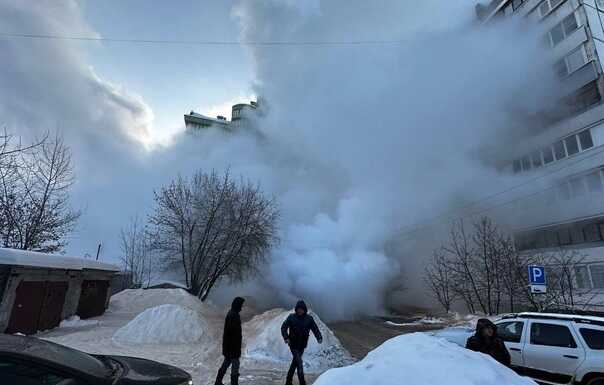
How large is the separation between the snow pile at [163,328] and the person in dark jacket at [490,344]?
886cm

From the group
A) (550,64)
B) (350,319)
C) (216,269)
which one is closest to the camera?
(350,319)

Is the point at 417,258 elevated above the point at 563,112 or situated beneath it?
situated beneath

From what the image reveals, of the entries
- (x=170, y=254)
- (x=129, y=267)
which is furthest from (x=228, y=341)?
(x=129, y=267)

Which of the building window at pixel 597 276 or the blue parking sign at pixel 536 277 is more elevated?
the building window at pixel 597 276

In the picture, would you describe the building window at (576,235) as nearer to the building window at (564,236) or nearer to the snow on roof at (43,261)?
the building window at (564,236)

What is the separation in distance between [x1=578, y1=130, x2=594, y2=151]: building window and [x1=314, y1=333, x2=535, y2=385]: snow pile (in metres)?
24.9

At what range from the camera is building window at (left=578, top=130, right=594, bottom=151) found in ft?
69.8

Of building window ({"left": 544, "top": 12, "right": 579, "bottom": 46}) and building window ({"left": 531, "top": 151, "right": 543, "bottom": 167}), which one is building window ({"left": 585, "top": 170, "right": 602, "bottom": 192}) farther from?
building window ({"left": 544, "top": 12, "right": 579, "bottom": 46})

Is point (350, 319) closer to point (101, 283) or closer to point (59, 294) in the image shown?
point (101, 283)

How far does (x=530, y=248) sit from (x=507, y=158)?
24.1 ft

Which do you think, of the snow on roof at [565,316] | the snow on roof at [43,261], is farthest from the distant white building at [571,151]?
the snow on roof at [43,261]

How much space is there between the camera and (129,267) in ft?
136

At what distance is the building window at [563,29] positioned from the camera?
23.7 m

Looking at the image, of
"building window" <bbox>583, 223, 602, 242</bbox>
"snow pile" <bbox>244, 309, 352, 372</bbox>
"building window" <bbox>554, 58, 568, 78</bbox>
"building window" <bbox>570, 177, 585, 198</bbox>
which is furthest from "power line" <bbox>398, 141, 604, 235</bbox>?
"snow pile" <bbox>244, 309, 352, 372</bbox>
